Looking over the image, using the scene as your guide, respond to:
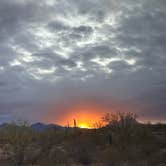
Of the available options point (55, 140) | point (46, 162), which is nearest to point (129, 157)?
point (46, 162)

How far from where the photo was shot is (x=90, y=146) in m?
47.5

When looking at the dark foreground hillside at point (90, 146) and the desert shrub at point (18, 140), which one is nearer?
the dark foreground hillside at point (90, 146)

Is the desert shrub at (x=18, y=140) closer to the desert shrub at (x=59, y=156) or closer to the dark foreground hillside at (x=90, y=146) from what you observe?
the dark foreground hillside at (x=90, y=146)

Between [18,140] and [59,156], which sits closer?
[59,156]

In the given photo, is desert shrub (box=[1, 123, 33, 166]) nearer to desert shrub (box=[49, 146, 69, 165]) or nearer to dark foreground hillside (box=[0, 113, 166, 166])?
dark foreground hillside (box=[0, 113, 166, 166])

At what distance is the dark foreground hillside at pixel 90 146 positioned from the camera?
4078 centimetres

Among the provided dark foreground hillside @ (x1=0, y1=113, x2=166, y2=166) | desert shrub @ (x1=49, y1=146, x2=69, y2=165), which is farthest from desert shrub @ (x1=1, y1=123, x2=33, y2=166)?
desert shrub @ (x1=49, y1=146, x2=69, y2=165)

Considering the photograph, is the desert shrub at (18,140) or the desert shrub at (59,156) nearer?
the desert shrub at (59,156)

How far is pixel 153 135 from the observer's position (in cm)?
5134

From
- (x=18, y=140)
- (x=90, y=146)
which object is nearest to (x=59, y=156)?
(x=90, y=146)

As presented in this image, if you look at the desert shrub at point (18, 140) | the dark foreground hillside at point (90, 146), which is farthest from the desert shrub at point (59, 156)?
the desert shrub at point (18, 140)

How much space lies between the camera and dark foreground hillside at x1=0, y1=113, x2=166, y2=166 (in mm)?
40781

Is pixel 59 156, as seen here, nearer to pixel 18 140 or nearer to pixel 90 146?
pixel 90 146

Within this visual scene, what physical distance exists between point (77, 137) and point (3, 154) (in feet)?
32.9
